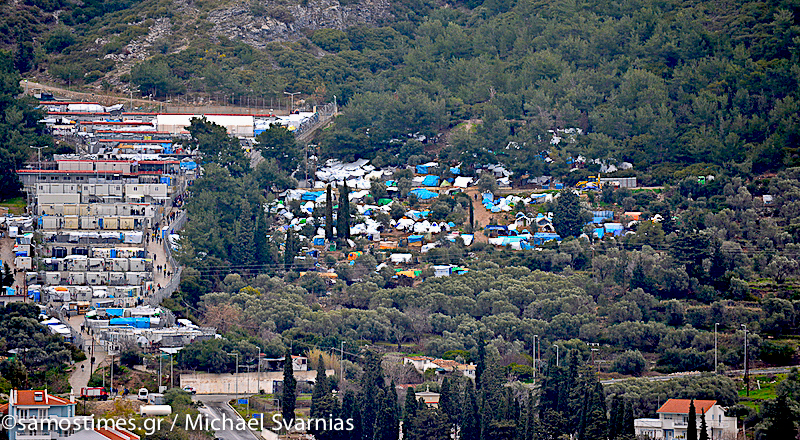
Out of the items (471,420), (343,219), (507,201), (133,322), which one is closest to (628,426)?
(471,420)

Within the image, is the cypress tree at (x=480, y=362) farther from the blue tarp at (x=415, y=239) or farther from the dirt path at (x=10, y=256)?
the dirt path at (x=10, y=256)

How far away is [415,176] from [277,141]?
8.28m

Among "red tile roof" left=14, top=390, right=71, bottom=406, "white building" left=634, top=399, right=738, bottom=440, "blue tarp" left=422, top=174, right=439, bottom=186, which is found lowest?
"white building" left=634, top=399, right=738, bottom=440

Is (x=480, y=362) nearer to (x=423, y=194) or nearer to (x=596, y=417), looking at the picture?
(x=596, y=417)

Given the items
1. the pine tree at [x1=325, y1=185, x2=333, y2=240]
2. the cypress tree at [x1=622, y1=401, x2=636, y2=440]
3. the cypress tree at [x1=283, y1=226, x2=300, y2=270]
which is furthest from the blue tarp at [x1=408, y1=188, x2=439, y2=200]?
the cypress tree at [x1=622, y1=401, x2=636, y2=440]

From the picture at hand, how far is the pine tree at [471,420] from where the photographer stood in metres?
63.2

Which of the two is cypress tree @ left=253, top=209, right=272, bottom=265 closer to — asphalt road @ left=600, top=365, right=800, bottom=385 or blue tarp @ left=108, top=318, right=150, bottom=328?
blue tarp @ left=108, top=318, right=150, bottom=328

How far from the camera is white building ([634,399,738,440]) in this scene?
6256cm

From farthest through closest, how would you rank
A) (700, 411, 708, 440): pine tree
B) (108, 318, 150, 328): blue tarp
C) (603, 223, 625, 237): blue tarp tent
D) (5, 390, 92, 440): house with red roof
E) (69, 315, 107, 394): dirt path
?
(603, 223, 625, 237): blue tarp tent → (108, 318, 150, 328): blue tarp → (69, 315, 107, 394): dirt path → (700, 411, 708, 440): pine tree → (5, 390, 92, 440): house with red roof

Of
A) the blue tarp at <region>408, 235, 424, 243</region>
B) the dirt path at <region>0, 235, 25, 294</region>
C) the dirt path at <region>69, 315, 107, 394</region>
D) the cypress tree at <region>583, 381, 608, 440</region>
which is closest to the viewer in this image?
the cypress tree at <region>583, 381, 608, 440</region>

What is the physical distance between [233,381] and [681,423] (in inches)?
730

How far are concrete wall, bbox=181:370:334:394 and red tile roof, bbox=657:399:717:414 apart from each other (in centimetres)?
1470

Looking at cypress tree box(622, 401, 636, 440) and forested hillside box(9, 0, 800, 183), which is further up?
forested hillside box(9, 0, 800, 183)

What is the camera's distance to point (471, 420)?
63438 mm
